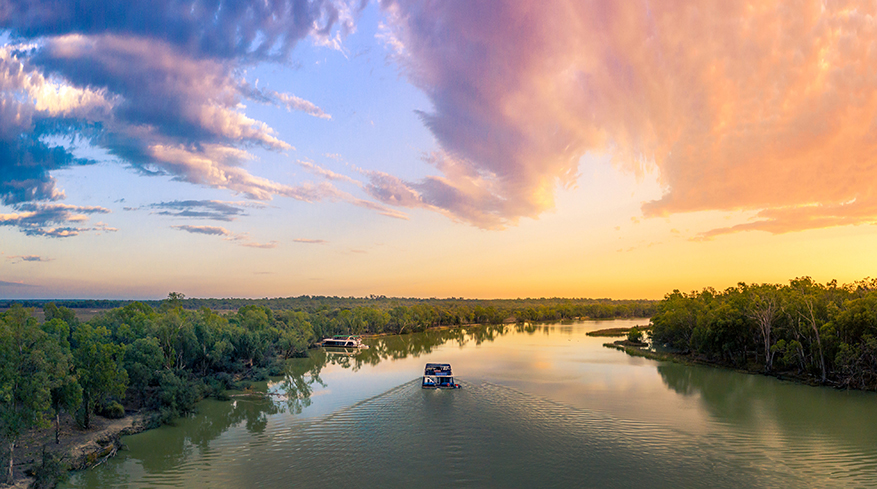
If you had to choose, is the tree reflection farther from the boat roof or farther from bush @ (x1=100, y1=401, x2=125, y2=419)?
bush @ (x1=100, y1=401, x2=125, y2=419)

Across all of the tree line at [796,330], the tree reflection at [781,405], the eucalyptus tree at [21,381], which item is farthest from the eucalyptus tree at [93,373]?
the tree line at [796,330]

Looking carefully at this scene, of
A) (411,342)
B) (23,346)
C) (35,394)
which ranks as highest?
(23,346)

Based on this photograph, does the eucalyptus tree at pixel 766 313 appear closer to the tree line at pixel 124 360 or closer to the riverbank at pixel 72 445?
the tree line at pixel 124 360

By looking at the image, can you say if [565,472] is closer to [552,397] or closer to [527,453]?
[527,453]

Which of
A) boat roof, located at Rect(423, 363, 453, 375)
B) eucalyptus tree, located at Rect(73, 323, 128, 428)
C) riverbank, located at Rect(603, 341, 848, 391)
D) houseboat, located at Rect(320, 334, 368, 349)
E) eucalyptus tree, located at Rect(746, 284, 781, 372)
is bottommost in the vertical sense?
houseboat, located at Rect(320, 334, 368, 349)

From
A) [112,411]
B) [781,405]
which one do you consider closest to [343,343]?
[112,411]

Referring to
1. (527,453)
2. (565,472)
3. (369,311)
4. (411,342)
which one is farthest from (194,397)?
(369,311)

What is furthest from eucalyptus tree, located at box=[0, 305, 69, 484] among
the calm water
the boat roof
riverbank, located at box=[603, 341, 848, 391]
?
riverbank, located at box=[603, 341, 848, 391]
